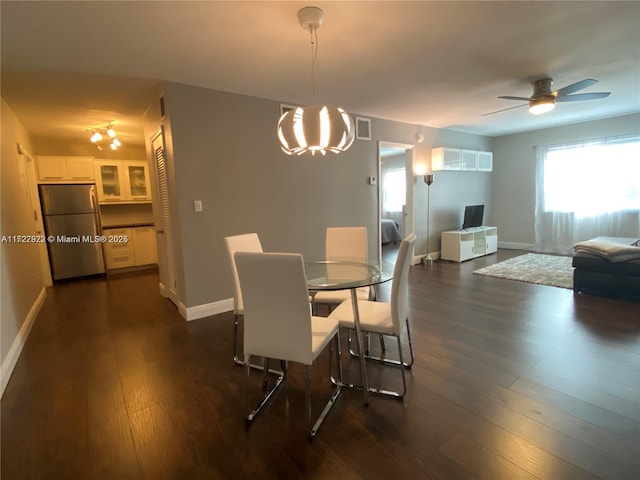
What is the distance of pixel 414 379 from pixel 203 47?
2.93 meters

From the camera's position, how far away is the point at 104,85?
299cm

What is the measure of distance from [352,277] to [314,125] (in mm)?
1030

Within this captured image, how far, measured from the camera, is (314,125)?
189 cm

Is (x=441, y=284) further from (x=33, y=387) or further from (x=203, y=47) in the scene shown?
(x=33, y=387)

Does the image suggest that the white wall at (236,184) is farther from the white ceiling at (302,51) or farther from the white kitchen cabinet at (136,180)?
the white kitchen cabinet at (136,180)

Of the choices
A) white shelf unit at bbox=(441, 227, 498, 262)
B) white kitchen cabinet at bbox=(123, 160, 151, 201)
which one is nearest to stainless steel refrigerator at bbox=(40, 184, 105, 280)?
white kitchen cabinet at bbox=(123, 160, 151, 201)

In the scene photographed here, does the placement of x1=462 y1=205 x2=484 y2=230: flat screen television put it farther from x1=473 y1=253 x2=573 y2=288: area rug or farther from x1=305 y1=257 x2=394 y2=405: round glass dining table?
x1=305 y1=257 x2=394 y2=405: round glass dining table

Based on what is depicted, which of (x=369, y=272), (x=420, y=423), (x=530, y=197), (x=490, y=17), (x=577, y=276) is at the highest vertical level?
(x=490, y=17)

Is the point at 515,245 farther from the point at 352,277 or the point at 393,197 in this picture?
the point at 352,277

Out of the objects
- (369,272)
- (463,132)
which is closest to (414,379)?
(369,272)

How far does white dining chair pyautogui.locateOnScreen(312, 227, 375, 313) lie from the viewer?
102 inches

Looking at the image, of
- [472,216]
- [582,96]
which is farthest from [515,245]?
[582,96]

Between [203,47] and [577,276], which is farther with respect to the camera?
[577,276]

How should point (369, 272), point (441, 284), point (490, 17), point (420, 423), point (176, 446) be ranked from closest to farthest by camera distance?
point (176, 446), point (420, 423), point (490, 17), point (369, 272), point (441, 284)
